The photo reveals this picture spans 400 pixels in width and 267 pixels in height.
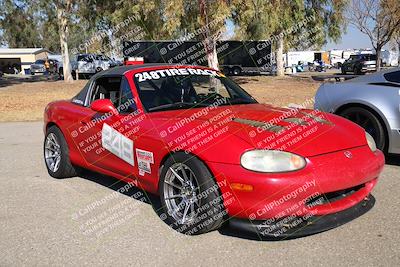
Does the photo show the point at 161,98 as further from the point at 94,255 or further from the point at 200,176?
the point at 94,255

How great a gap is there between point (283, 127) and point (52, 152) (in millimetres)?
3507

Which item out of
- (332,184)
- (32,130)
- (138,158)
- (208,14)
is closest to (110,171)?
(138,158)

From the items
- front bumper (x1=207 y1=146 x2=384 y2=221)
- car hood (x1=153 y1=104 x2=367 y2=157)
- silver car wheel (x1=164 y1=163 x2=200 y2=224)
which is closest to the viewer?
front bumper (x1=207 y1=146 x2=384 y2=221)

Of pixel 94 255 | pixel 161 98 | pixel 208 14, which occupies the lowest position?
pixel 94 255

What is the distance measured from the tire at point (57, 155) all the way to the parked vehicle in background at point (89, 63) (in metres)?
28.7

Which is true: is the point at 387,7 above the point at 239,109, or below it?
above

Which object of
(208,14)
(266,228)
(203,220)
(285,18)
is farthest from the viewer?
(285,18)

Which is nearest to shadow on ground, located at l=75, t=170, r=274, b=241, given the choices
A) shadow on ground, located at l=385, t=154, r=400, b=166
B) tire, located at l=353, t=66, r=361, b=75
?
shadow on ground, located at l=385, t=154, r=400, b=166

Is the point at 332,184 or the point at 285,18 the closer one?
the point at 332,184

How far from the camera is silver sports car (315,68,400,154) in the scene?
19.5 feet

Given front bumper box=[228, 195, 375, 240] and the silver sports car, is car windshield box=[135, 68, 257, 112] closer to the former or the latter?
front bumper box=[228, 195, 375, 240]

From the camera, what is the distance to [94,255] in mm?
3670

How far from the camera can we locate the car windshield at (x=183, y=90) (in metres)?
4.79

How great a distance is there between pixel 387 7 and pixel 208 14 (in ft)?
45.7
